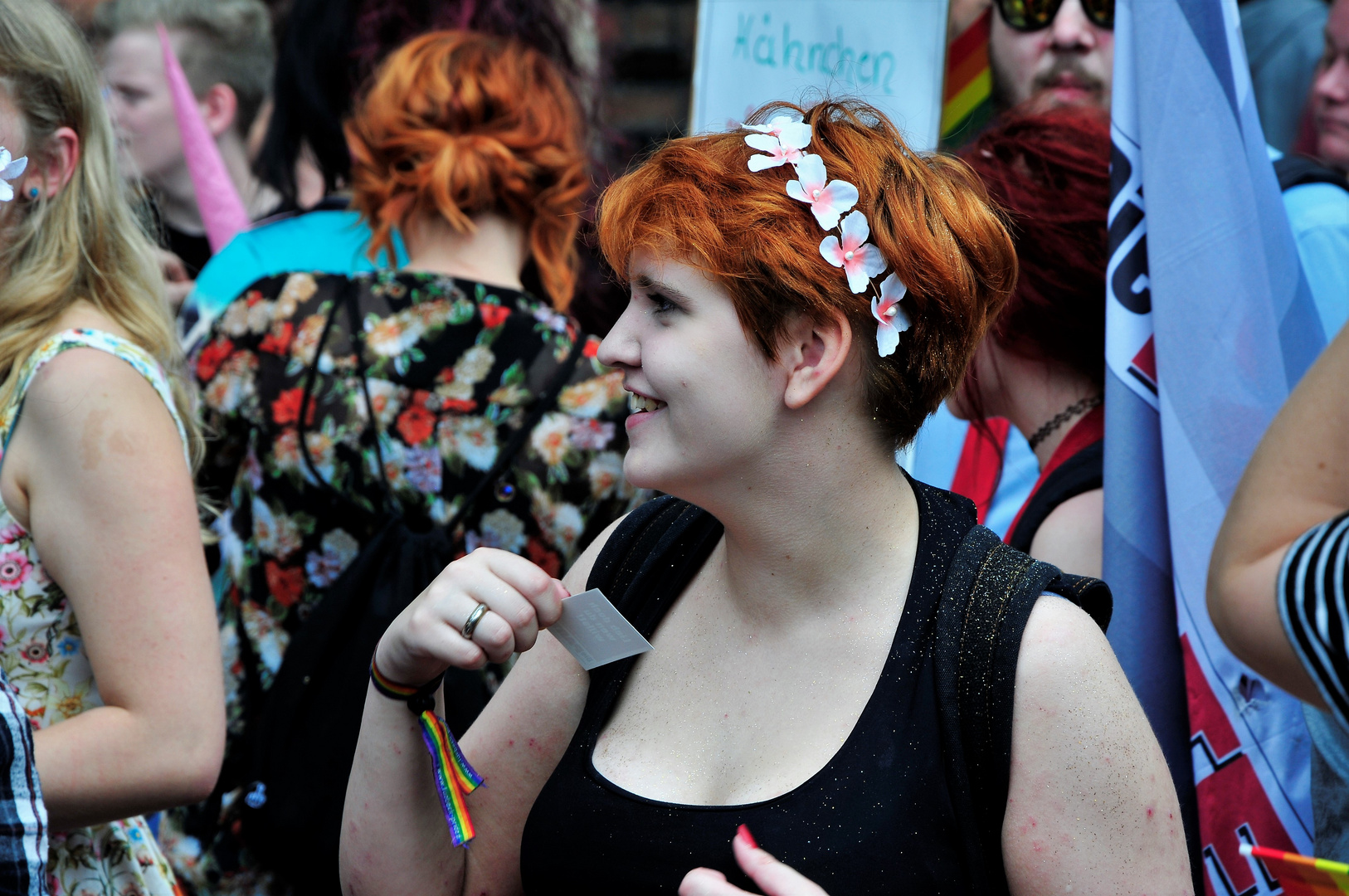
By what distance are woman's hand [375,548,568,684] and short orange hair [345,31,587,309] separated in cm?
112

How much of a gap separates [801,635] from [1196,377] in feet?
2.42

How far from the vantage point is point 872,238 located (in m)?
1.42

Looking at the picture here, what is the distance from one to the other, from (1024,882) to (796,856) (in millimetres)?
225

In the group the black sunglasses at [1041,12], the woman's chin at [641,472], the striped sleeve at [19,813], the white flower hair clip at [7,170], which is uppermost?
the black sunglasses at [1041,12]

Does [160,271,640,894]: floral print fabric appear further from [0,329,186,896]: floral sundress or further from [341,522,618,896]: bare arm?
[341,522,618,896]: bare arm

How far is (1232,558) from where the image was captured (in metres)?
1.20

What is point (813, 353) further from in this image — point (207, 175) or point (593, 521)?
point (207, 175)

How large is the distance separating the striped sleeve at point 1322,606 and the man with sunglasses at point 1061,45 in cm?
219

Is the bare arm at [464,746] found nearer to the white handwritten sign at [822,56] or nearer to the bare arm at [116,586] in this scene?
the bare arm at [116,586]

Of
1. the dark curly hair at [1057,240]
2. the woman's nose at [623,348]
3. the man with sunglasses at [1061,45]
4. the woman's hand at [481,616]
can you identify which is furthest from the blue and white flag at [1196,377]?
the man with sunglasses at [1061,45]

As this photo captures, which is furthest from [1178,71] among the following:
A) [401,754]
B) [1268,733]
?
[401,754]

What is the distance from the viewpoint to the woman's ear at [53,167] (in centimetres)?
186

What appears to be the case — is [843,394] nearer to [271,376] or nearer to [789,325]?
[789,325]

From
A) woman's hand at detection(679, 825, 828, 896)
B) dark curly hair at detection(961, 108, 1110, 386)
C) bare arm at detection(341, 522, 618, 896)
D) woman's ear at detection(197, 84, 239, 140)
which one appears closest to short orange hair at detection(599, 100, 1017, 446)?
bare arm at detection(341, 522, 618, 896)
